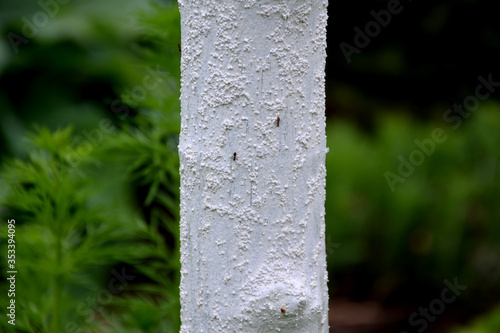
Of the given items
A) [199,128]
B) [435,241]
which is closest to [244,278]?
[199,128]

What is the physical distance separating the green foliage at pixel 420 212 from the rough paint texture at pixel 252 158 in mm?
2471

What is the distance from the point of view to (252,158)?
2.89 feet

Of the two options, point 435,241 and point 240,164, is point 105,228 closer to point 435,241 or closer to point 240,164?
point 240,164

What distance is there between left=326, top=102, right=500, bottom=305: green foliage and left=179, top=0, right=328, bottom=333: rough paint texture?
2.47 meters

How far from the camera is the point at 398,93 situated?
16.4 ft

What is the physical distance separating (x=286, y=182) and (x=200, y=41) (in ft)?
0.76

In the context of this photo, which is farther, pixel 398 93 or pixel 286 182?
pixel 398 93

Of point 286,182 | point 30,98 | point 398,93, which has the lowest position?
point 286,182

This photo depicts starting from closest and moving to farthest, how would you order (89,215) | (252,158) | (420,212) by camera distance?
(252,158) → (89,215) → (420,212)

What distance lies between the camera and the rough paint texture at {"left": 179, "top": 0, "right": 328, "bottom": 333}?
875mm

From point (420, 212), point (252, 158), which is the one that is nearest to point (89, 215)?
point (252, 158)

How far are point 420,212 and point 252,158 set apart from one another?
9.25 ft

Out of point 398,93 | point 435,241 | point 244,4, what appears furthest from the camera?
point 398,93

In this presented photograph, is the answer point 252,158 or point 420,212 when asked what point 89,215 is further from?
point 420,212
